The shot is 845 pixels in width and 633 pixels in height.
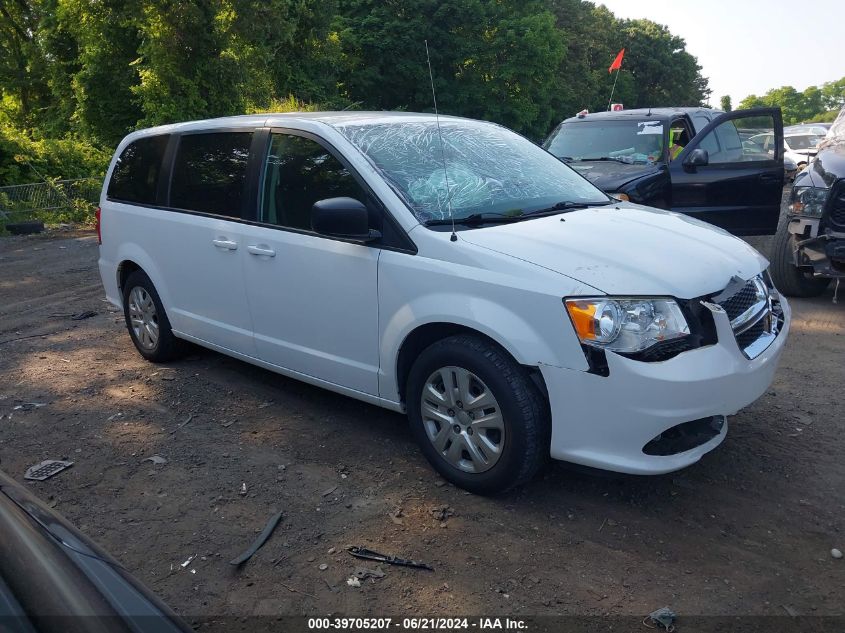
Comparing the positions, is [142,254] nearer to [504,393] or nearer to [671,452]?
[504,393]

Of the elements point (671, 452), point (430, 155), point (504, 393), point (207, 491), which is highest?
point (430, 155)

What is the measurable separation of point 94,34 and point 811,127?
67.9 feet

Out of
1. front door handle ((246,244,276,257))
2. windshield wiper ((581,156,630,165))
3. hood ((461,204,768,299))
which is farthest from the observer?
windshield wiper ((581,156,630,165))

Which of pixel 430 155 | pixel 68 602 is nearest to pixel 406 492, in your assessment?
pixel 430 155

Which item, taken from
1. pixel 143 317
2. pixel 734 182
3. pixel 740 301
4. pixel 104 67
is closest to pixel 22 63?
pixel 104 67

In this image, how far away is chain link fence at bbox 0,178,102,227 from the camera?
1578 centimetres

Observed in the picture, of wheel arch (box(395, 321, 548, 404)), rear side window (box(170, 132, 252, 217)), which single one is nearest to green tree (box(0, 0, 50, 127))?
rear side window (box(170, 132, 252, 217))

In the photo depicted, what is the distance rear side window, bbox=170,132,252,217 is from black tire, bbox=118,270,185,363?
72 cm

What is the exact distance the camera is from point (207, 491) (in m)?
3.96

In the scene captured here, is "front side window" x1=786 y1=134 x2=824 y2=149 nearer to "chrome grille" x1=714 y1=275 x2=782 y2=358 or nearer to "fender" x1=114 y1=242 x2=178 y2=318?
"chrome grille" x1=714 y1=275 x2=782 y2=358

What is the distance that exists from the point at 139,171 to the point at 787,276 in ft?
19.1

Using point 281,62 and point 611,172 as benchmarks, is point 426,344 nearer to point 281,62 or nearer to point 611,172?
point 611,172

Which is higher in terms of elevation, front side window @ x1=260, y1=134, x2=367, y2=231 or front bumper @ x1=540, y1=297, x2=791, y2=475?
front side window @ x1=260, y1=134, x2=367, y2=231

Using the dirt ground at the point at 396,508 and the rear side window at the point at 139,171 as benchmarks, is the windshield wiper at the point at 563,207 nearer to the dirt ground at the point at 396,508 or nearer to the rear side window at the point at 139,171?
the dirt ground at the point at 396,508
